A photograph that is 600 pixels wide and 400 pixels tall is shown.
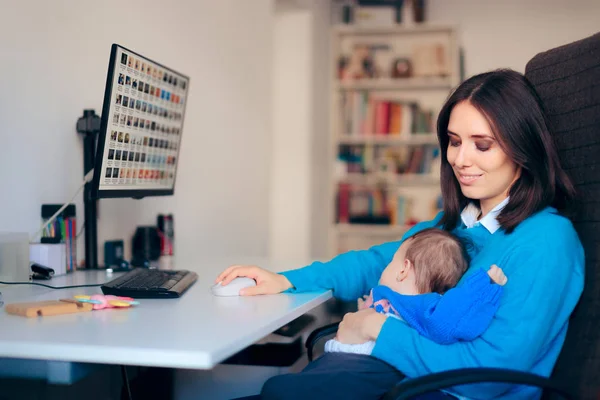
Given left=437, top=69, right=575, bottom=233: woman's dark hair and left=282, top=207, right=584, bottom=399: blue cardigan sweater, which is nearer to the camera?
left=282, top=207, right=584, bottom=399: blue cardigan sweater

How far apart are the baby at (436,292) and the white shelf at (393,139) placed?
3.49 metres

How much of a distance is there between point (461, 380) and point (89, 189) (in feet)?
4.72

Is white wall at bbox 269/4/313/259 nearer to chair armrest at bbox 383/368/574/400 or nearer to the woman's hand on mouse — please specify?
the woman's hand on mouse

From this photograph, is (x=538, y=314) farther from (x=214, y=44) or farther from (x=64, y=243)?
(x=214, y=44)

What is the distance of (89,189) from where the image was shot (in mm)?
2148

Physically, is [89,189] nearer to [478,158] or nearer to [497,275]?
[478,158]

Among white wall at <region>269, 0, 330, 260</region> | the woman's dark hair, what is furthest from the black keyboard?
white wall at <region>269, 0, 330, 260</region>

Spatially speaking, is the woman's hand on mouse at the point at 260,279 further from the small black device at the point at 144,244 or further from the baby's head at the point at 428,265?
the small black device at the point at 144,244

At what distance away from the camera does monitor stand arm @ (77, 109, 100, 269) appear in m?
2.15

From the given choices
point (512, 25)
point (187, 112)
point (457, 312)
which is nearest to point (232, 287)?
point (457, 312)

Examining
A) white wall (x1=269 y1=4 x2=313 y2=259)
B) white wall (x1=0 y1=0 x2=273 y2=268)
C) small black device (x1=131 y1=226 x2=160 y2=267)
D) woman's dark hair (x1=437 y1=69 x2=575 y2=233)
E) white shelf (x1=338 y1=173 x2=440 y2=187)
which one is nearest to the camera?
woman's dark hair (x1=437 y1=69 x2=575 y2=233)

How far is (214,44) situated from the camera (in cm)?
338

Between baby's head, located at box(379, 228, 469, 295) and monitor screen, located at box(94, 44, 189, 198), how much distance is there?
2.73 ft

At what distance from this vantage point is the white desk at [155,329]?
1021mm
